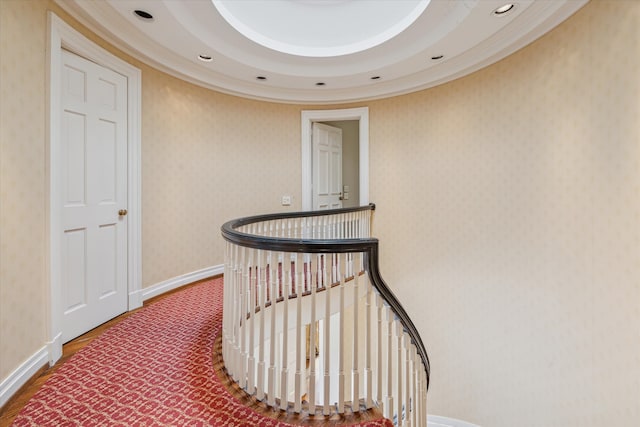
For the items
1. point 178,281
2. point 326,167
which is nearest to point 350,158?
point 326,167

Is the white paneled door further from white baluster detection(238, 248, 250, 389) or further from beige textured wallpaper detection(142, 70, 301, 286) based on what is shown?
white baluster detection(238, 248, 250, 389)

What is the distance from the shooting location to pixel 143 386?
179cm

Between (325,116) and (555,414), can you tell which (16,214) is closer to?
(325,116)

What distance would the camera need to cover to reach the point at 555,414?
108 inches

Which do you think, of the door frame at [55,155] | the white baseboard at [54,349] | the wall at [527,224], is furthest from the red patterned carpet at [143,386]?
the wall at [527,224]

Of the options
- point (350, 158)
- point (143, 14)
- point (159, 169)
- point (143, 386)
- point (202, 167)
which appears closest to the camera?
point (143, 386)

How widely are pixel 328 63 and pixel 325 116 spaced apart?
103 cm

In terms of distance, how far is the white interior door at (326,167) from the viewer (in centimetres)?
501

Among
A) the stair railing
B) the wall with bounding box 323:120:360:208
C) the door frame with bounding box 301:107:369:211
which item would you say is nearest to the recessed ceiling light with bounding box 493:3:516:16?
the door frame with bounding box 301:107:369:211

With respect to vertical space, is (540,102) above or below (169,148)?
above

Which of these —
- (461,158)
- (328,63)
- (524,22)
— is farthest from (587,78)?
(328,63)

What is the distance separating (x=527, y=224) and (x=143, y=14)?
3912 millimetres

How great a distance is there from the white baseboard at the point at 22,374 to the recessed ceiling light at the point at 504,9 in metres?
4.21

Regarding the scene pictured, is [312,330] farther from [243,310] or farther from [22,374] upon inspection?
[22,374]
